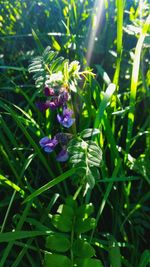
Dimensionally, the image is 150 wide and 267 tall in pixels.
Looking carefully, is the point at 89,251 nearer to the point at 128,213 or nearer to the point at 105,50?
the point at 128,213

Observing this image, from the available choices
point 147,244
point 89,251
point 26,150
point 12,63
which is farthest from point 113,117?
point 12,63

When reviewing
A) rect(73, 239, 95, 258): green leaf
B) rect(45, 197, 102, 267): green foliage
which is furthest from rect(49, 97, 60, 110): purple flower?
rect(73, 239, 95, 258): green leaf

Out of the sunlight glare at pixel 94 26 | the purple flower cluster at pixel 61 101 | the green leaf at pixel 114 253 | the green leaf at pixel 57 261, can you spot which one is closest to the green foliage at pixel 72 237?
the green leaf at pixel 57 261

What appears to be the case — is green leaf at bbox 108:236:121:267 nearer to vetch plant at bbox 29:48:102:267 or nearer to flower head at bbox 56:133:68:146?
vetch plant at bbox 29:48:102:267

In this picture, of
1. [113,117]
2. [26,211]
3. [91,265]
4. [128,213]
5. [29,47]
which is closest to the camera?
[91,265]

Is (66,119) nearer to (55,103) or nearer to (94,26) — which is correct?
(55,103)

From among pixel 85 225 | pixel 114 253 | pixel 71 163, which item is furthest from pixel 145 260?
pixel 71 163
